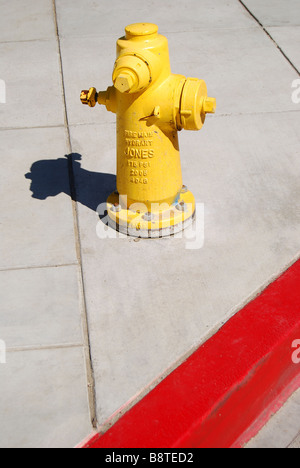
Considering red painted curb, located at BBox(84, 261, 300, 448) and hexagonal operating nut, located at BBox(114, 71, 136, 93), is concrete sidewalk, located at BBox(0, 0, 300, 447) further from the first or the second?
hexagonal operating nut, located at BBox(114, 71, 136, 93)

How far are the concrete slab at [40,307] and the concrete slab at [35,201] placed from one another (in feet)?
0.35

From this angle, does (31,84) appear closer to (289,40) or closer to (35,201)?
(35,201)

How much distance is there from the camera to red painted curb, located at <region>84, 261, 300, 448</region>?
2213 mm

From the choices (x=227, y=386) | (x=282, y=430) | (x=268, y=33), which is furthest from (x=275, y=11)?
(x=227, y=386)

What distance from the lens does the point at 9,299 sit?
9.39ft

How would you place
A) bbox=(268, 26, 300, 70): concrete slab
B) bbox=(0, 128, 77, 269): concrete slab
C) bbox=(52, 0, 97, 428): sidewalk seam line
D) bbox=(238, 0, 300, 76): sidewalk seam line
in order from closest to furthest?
bbox=(52, 0, 97, 428): sidewalk seam line, bbox=(0, 128, 77, 269): concrete slab, bbox=(238, 0, 300, 76): sidewalk seam line, bbox=(268, 26, 300, 70): concrete slab

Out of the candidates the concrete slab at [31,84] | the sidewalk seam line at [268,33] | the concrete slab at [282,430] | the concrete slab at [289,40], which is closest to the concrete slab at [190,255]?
the concrete slab at [31,84]

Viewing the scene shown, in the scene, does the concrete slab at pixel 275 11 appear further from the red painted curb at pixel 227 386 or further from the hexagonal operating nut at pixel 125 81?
the red painted curb at pixel 227 386

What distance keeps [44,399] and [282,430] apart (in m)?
1.09

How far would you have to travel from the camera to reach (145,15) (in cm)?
596

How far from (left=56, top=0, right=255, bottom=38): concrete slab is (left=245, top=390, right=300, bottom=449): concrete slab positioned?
400 centimetres

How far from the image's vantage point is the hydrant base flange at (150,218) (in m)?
3.20

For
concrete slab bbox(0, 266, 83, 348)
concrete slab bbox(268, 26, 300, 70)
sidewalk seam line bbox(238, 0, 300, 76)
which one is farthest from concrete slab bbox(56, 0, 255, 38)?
concrete slab bbox(0, 266, 83, 348)
